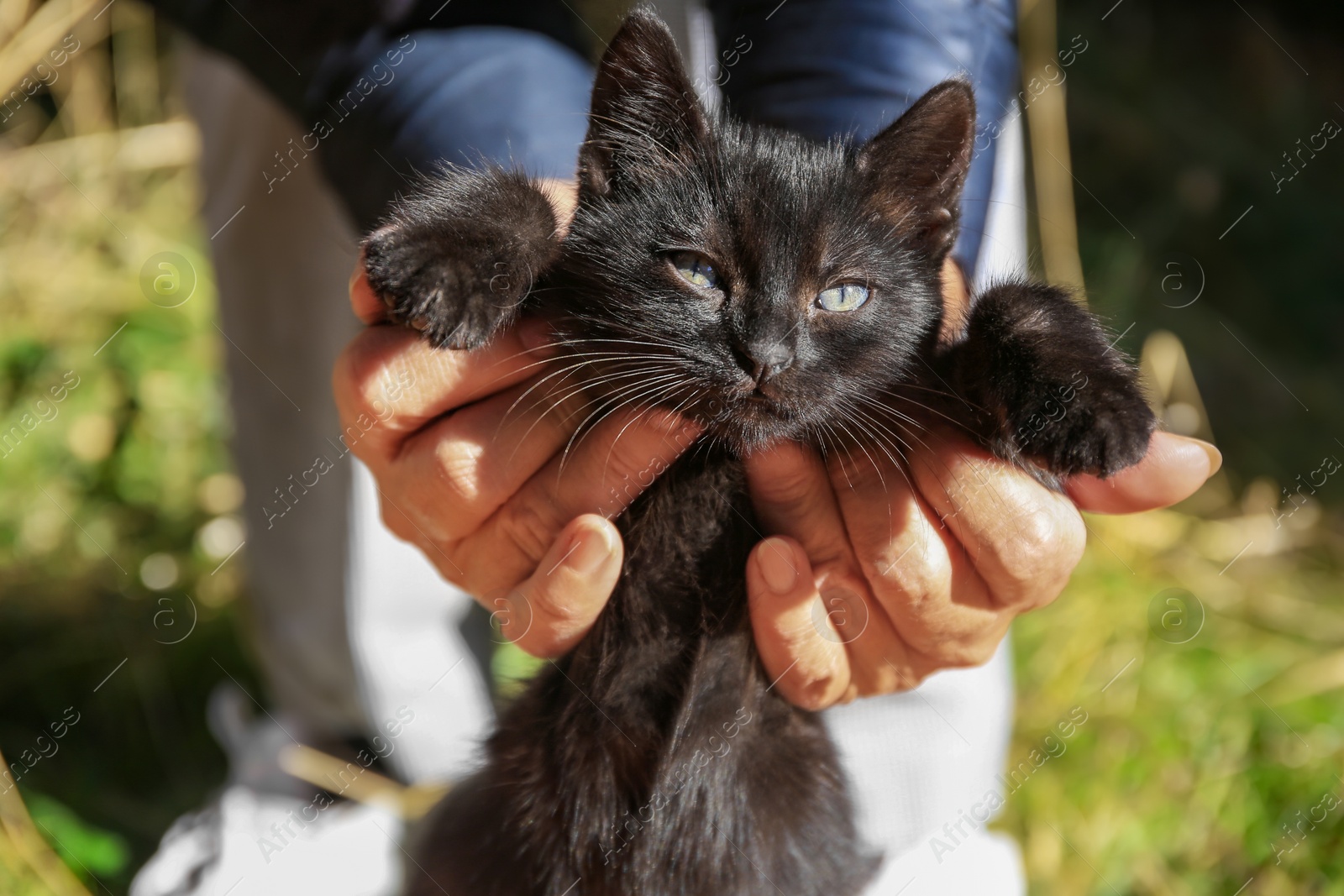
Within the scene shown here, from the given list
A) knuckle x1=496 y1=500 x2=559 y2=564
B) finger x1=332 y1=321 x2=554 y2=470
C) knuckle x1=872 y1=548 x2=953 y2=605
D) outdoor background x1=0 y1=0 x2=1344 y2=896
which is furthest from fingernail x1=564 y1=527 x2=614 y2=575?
outdoor background x1=0 y1=0 x2=1344 y2=896

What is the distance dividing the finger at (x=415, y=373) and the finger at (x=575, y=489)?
0.14 meters

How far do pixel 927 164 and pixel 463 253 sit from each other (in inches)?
23.8

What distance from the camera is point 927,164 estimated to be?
1.23 meters

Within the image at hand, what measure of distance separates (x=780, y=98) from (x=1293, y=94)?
3.39 metres

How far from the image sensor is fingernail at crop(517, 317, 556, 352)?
123 centimetres

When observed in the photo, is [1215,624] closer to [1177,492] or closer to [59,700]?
[1177,492]

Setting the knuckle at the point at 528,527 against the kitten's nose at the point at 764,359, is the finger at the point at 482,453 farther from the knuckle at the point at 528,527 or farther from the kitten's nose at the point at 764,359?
the kitten's nose at the point at 764,359

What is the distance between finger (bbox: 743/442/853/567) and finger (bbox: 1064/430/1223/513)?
30 cm

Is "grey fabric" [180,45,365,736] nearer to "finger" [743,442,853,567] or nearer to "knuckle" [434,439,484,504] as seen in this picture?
"knuckle" [434,439,484,504]

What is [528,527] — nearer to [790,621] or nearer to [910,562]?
[790,621]

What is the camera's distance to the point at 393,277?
1.01 m

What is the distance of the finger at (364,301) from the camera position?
3.68 feet

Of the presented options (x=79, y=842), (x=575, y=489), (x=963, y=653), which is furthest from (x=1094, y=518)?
(x=79, y=842)

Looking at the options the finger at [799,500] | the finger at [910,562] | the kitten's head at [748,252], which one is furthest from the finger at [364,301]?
the finger at [910,562]
